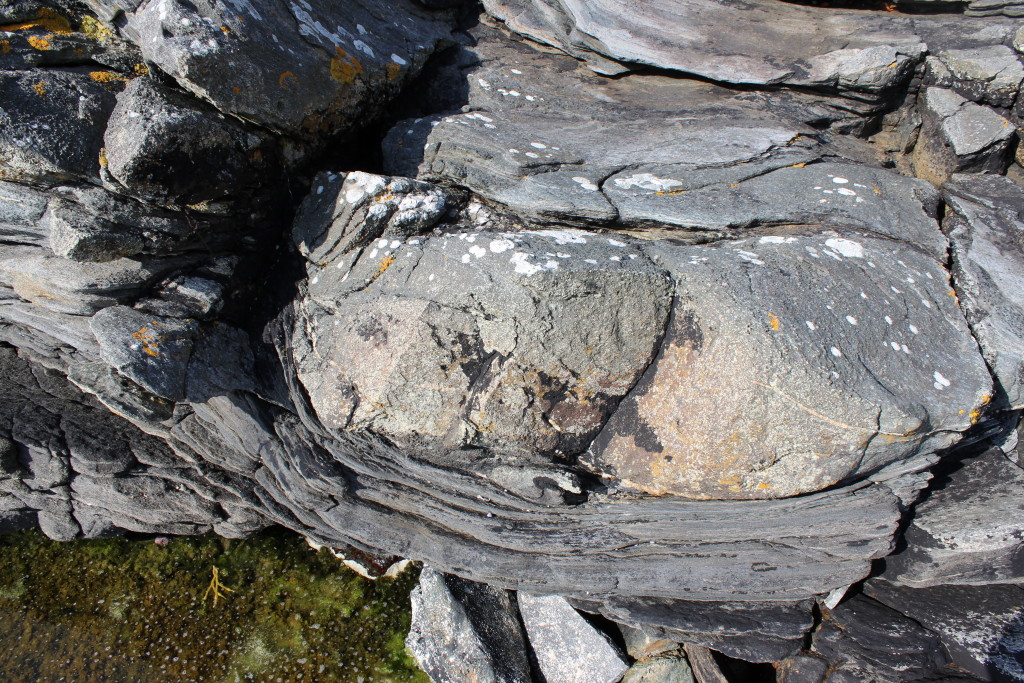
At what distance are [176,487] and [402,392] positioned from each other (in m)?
2.76

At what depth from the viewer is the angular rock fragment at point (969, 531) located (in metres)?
3.62

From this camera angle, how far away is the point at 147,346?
3.59 metres

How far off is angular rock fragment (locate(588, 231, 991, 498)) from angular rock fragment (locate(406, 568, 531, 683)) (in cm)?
171

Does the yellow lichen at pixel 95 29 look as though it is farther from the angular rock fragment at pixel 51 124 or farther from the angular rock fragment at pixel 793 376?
the angular rock fragment at pixel 793 376

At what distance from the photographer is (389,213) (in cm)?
380

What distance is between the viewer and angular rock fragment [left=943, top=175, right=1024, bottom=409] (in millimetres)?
3416

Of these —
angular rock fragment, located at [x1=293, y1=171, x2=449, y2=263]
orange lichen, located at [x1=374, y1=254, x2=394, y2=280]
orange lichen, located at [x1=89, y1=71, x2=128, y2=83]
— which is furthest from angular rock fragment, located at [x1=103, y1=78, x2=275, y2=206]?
orange lichen, located at [x1=374, y1=254, x2=394, y2=280]

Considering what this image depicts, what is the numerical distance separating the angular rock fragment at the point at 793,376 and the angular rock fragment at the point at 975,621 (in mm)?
1088

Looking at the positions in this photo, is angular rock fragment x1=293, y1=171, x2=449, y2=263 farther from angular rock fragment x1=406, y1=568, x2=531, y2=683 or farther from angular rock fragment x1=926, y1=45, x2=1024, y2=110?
angular rock fragment x1=926, y1=45, x2=1024, y2=110

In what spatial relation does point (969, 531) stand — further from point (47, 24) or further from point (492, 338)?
point (47, 24)

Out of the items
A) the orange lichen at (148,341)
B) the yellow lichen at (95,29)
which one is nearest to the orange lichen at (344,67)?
the yellow lichen at (95,29)

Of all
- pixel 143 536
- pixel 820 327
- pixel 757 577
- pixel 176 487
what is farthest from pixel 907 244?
pixel 143 536

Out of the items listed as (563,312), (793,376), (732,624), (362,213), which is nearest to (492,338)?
(563,312)

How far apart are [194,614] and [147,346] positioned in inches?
101
